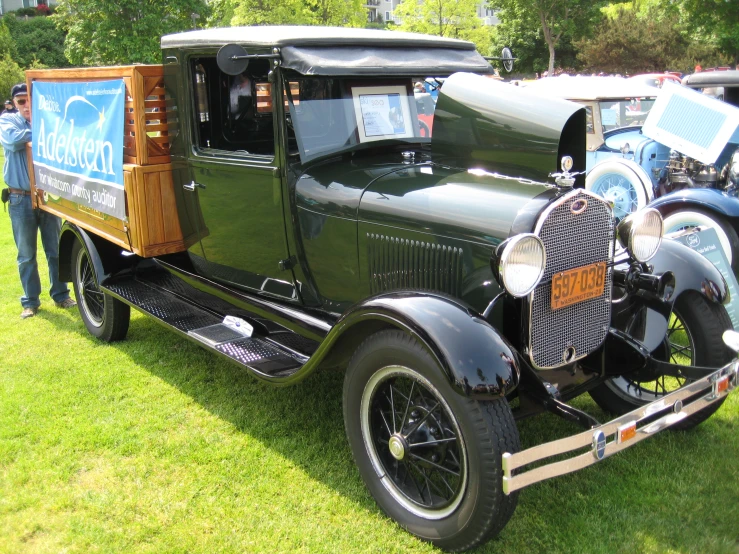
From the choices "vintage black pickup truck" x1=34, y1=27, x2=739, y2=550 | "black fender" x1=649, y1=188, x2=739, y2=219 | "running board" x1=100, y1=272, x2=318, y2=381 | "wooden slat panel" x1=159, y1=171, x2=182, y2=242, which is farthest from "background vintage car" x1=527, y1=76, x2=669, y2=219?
"wooden slat panel" x1=159, y1=171, x2=182, y2=242

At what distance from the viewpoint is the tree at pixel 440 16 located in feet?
104

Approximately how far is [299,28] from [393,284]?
160 centimetres

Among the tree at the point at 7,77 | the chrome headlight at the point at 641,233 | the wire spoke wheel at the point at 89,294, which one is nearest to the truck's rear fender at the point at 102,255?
the wire spoke wheel at the point at 89,294

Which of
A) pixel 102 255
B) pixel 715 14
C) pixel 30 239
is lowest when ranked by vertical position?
pixel 30 239

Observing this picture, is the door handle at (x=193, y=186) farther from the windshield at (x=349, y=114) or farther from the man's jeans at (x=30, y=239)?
the man's jeans at (x=30, y=239)

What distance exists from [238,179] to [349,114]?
75 centimetres

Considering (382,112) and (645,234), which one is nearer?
(645,234)

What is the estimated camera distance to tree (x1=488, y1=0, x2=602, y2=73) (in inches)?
1253

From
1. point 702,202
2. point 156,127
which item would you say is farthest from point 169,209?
point 702,202

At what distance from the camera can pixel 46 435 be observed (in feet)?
12.2

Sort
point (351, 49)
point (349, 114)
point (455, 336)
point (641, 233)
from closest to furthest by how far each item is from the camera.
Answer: point (455, 336), point (641, 233), point (351, 49), point (349, 114)

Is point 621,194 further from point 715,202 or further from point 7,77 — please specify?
point 7,77

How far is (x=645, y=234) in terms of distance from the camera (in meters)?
3.08

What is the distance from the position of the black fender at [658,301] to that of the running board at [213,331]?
5.54 feet
